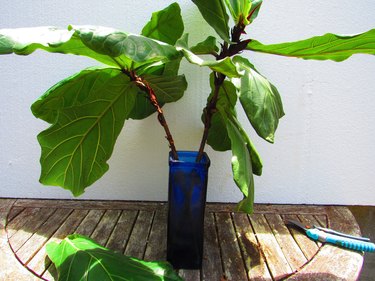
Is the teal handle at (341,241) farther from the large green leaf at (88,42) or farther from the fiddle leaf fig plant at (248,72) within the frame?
the large green leaf at (88,42)

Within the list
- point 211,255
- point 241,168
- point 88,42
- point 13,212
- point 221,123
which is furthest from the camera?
point 13,212

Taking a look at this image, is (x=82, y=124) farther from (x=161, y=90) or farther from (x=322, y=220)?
(x=322, y=220)

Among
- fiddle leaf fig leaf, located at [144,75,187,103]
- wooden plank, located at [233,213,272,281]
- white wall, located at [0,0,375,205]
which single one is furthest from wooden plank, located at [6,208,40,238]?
wooden plank, located at [233,213,272,281]

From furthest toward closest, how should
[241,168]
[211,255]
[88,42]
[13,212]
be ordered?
1. [13,212]
2. [211,255]
3. [241,168]
4. [88,42]

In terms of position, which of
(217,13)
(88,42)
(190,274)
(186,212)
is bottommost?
(190,274)

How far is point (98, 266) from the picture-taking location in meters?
0.72

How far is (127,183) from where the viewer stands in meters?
1.19

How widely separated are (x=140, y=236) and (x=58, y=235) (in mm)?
256

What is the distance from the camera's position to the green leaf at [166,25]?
91cm

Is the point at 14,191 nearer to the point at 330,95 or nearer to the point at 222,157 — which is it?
the point at 222,157

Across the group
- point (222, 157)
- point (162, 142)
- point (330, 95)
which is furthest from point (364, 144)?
point (162, 142)

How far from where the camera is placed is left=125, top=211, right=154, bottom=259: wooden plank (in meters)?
0.90

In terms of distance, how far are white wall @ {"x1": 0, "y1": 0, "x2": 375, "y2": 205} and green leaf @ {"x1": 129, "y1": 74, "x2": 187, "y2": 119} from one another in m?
0.14

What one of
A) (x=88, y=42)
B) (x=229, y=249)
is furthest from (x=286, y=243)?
(x=88, y=42)
